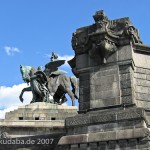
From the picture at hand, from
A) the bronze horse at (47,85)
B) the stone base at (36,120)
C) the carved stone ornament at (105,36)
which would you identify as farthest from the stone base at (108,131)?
the bronze horse at (47,85)

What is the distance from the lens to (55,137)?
13.3 metres

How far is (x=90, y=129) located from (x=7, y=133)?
47.9 ft

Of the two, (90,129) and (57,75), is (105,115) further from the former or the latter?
(57,75)

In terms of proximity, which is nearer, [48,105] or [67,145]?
[67,145]

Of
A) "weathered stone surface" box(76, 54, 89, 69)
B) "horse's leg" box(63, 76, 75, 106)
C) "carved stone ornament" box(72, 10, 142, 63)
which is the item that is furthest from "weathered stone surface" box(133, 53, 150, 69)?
"horse's leg" box(63, 76, 75, 106)

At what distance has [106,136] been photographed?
11.1m

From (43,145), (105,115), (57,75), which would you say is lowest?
(43,145)

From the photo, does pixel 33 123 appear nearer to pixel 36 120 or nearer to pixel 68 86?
pixel 36 120

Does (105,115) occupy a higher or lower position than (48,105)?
lower

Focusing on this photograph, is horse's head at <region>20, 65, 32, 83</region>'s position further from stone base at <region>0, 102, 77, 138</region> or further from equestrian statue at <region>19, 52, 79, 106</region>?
stone base at <region>0, 102, 77, 138</region>

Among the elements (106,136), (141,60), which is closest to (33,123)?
(141,60)

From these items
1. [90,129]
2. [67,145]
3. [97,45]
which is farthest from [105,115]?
[97,45]

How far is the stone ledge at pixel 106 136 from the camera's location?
10625 millimetres

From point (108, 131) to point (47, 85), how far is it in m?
20.5
